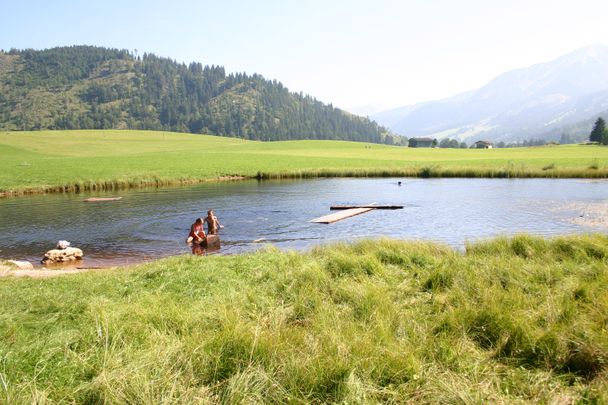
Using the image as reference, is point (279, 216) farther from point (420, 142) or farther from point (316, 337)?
point (420, 142)

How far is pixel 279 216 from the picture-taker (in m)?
30.5

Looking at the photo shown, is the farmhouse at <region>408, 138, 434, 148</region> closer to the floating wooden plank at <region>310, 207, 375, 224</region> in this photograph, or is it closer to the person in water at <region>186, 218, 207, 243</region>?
the floating wooden plank at <region>310, 207, 375, 224</region>

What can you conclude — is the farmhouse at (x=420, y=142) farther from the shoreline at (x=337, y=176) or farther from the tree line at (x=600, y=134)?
the shoreline at (x=337, y=176)

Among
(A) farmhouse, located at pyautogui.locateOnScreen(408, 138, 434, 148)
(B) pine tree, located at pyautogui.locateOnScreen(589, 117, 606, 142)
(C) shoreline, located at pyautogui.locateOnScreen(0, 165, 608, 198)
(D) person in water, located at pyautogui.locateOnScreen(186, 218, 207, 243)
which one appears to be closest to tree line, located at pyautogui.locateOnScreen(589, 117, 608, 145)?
(B) pine tree, located at pyautogui.locateOnScreen(589, 117, 606, 142)

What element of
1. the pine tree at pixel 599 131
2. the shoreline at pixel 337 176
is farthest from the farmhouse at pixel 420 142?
the shoreline at pixel 337 176

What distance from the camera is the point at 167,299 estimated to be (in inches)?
355

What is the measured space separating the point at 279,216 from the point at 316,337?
23.7 metres

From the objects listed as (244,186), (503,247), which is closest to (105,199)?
(244,186)

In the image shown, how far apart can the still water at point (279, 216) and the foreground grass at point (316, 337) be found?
10.5 meters

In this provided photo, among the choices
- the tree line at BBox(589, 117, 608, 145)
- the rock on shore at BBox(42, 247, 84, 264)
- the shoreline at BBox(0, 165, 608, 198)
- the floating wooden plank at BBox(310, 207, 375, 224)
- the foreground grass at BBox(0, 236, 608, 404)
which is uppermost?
the tree line at BBox(589, 117, 608, 145)

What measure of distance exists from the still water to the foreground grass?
412 inches

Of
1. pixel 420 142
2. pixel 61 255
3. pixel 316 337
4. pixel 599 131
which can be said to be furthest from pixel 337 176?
pixel 420 142

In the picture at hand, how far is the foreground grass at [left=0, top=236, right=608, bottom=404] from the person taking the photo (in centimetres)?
541

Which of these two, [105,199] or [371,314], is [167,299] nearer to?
[371,314]
